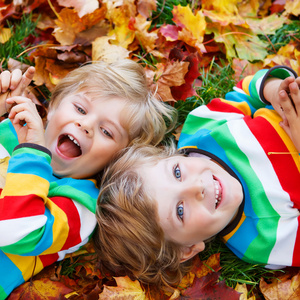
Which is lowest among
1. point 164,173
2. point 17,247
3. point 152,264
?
point 152,264

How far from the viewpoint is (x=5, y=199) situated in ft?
5.49

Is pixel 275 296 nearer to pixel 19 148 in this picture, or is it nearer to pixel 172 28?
pixel 19 148

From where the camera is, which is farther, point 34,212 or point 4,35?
point 4,35

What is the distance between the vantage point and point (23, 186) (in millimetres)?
1689

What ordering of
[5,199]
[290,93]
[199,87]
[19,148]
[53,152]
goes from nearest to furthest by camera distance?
[5,199] → [19,148] → [290,93] → [53,152] → [199,87]

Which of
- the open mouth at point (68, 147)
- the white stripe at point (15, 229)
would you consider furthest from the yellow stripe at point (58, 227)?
the open mouth at point (68, 147)

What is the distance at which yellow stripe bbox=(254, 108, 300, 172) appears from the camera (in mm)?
1950

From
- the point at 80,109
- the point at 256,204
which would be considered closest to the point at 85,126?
the point at 80,109

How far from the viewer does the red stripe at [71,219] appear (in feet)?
5.94

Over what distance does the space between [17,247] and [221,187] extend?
988mm

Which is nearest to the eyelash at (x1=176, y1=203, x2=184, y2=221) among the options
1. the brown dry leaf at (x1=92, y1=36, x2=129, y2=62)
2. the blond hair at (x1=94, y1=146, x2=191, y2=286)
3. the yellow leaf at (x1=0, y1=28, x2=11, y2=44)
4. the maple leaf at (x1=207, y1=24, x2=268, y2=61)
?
the blond hair at (x1=94, y1=146, x2=191, y2=286)

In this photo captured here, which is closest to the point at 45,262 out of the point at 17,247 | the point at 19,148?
the point at 17,247

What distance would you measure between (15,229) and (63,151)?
24.4 inches

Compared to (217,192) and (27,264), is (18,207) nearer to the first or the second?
(27,264)
